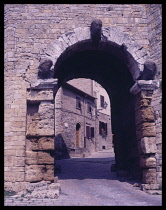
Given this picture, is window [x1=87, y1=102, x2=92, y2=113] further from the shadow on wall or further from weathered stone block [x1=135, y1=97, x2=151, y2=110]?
weathered stone block [x1=135, y1=97, x2=151, y2=110]

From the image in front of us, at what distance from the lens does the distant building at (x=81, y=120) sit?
1781cm

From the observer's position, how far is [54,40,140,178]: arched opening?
618 cm

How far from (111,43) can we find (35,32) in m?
2.03

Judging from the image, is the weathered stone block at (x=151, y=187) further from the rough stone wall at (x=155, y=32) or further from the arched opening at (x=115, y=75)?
the rough stone wall at (x=155, y=32)

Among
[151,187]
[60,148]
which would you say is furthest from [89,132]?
[151,187]

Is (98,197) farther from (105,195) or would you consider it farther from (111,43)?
(111,43)

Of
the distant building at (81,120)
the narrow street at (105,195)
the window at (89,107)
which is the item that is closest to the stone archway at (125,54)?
the narrow street at (105,195)

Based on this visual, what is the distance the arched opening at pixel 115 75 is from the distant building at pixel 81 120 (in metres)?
8.85
